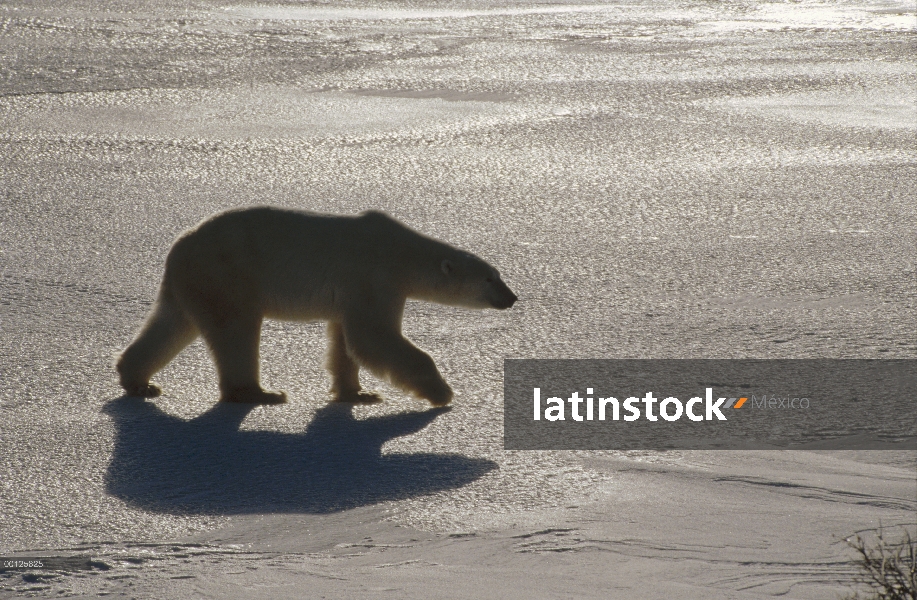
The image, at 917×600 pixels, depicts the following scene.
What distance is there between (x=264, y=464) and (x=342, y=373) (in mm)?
894

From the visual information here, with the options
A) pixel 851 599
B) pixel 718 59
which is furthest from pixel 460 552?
pixel 718 59

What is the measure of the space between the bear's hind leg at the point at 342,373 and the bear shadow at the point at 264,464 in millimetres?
183

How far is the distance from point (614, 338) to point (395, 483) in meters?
1.97

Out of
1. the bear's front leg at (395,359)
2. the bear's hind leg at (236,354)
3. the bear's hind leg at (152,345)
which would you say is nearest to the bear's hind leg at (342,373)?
the bear's front leg at (395,359)

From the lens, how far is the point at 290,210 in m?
5.46

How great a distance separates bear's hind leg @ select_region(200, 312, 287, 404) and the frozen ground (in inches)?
5.0

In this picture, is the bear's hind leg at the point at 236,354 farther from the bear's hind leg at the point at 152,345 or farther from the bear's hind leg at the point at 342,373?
the bear's hind leg at the point at 342,373

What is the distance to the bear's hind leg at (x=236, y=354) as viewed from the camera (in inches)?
205

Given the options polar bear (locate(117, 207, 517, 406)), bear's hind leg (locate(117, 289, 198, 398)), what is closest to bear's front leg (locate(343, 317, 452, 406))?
polar bear (locate(117, 207, 517, 406))

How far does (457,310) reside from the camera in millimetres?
6582

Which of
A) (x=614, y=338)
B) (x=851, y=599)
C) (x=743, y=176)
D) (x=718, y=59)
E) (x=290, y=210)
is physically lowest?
(x=851, y=599)

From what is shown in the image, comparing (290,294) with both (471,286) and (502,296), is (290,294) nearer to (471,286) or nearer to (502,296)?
(471,286)

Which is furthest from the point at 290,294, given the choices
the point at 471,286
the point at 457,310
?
the point at 457,310

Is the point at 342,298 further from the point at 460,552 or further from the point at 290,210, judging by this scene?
the point at 460,552
